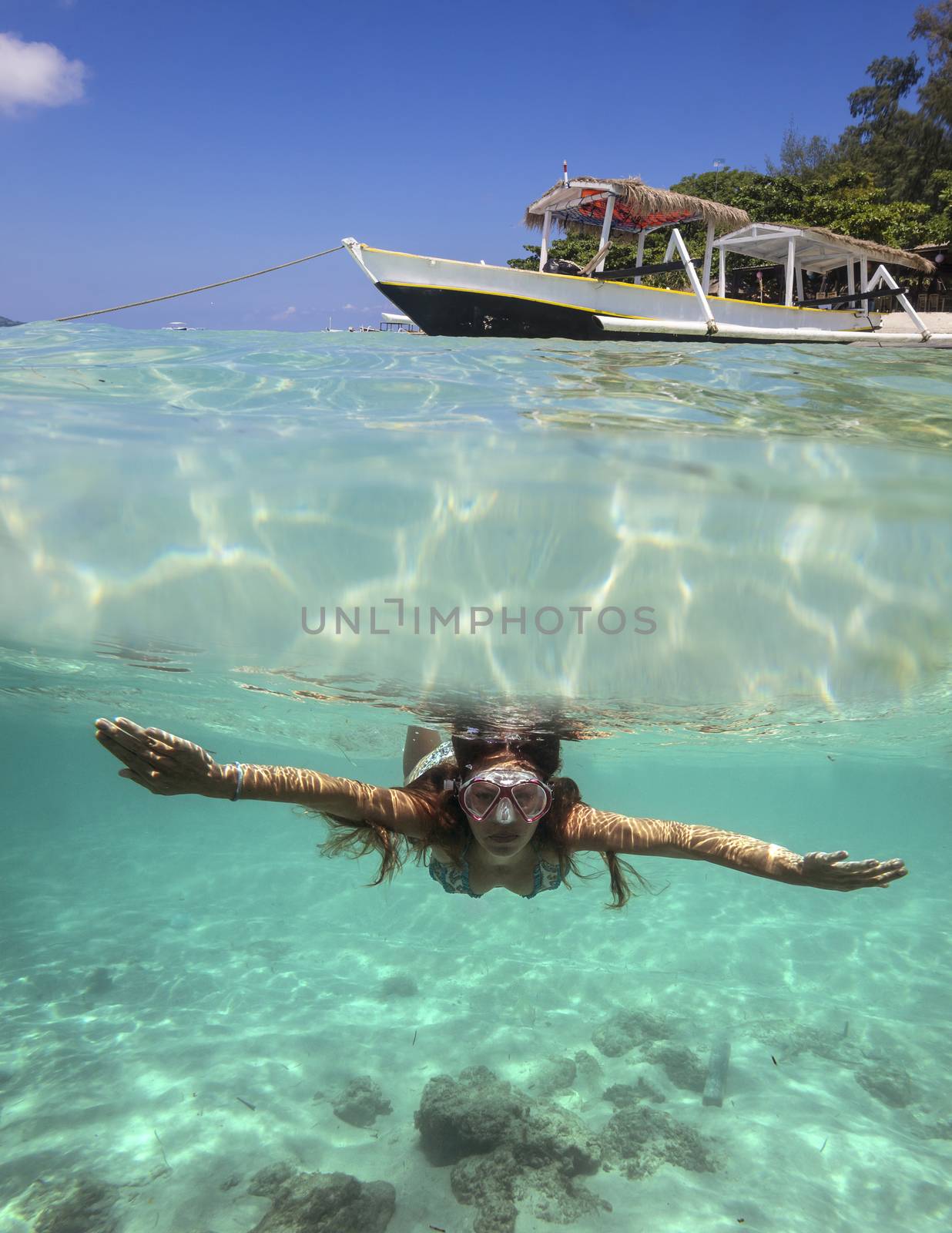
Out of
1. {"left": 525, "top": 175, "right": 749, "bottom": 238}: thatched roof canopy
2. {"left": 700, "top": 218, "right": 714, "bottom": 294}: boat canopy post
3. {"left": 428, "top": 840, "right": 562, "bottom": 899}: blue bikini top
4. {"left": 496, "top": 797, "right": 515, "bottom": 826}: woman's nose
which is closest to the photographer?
{"left": 496, "top": 797, "right": 515, "bottom": 826}: woman's nose

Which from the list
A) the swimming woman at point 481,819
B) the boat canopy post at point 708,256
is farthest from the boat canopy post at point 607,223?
the swimming woman at point 481,819

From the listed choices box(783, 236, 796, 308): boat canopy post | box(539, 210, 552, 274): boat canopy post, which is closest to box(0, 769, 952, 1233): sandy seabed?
box(783, 236, 796, 308): boat canopy post

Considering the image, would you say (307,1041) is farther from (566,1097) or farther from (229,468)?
(229,468)

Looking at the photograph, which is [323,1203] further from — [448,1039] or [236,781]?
[236,781]

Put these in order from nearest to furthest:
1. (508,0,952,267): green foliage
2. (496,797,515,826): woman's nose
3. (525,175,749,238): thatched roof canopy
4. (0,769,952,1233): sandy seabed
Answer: (496,797,515,826): woman's nose < (0,769,952,1233): sandy seabed < (525,175,749,238): thatched roof canopy < (508,0,952,267): green foliage

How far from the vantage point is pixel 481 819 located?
4965 millimetres

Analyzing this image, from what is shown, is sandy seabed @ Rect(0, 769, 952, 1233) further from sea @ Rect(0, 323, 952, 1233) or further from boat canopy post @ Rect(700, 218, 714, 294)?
boat canopy post @ Rect(700, 218, 714, 294)

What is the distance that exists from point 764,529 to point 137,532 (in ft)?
17.7

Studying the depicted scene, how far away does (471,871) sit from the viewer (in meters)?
5.73

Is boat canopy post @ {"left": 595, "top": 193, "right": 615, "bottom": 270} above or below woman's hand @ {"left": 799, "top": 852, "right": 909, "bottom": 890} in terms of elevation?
above

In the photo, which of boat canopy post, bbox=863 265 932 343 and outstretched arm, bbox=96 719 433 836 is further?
boat canopy post, bbox=863 265 932 343

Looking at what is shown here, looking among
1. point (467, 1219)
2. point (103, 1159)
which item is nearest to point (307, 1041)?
point (103, 1159)

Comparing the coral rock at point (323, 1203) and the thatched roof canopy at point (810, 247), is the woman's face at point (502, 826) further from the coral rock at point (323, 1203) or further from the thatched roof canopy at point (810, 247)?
the thatched roof canopy at point (810, 247)

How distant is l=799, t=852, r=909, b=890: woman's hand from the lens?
3.76 meters
